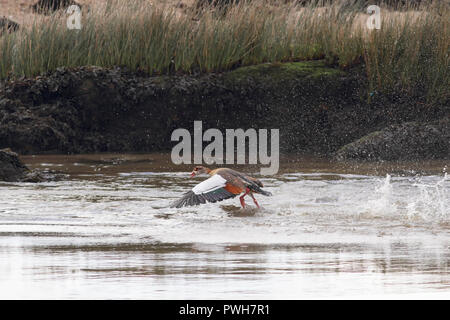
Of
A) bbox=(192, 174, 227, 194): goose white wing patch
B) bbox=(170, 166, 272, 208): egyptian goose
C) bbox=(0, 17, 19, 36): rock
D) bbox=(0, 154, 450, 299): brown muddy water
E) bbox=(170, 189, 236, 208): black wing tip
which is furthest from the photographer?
bbox=(0, 17, 19, 36): rock

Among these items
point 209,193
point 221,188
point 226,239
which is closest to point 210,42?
point 221,188

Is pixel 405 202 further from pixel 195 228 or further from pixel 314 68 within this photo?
pixel 314 68

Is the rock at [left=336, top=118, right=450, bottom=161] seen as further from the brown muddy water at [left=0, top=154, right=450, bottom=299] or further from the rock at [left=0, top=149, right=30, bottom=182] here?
the rock at [left=0, top=149, right=30, bottom=182]

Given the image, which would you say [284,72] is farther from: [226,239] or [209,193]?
[226,239]

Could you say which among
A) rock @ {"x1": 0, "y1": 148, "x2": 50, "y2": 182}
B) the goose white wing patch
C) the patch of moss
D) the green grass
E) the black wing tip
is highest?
the green grass

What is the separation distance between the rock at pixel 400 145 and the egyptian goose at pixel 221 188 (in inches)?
189

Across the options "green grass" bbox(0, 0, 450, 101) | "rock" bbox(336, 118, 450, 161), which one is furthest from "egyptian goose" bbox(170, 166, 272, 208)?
"green grass" bbox(0, 0, 450, 101)

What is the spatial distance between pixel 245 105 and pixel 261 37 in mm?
1569

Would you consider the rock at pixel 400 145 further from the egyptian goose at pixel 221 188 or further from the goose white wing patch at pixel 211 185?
the goose white wing patch at pixel 211 185

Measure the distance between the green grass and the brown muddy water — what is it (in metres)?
4.27

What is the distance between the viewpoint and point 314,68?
54.5 feet

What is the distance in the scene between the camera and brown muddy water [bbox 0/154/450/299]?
588cm

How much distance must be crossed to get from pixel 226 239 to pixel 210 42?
31.0ft
